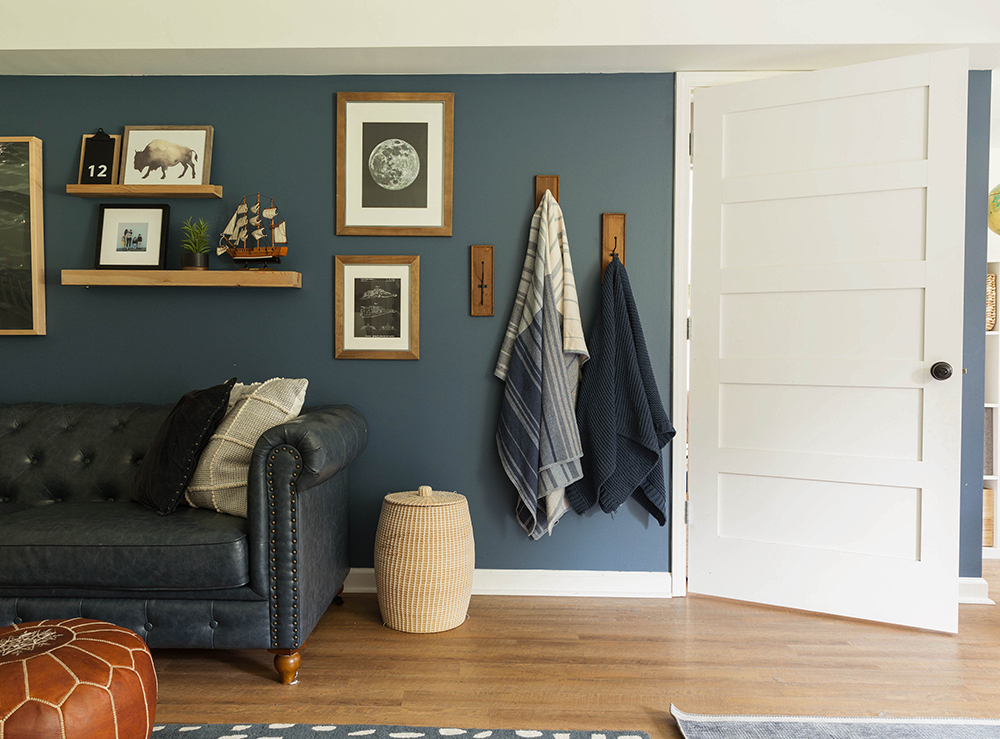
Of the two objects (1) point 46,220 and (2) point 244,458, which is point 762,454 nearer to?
(2) point 244,458

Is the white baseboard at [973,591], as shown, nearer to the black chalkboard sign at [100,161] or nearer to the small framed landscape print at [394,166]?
the small framed landscape print at [394,166]

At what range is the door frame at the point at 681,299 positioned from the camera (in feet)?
8.58

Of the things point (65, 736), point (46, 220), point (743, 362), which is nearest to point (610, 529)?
point (743, 362)

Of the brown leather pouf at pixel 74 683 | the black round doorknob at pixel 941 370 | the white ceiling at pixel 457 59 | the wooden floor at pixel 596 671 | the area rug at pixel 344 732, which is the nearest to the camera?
the brown leather pouf at pixel 74 683

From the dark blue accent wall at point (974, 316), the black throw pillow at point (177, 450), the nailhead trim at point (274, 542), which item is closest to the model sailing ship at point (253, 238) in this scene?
the black throw pillow at point (177, 450)

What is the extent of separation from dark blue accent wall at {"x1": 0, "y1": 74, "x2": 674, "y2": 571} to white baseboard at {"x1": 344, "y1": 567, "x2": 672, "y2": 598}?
0.04 meters

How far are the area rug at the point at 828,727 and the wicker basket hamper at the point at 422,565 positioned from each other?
86 centimetres

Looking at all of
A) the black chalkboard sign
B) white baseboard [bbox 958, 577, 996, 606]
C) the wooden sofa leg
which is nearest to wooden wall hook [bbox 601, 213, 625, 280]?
the wooden sofa leg

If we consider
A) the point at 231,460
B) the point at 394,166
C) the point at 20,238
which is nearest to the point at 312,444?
the point at 231,460

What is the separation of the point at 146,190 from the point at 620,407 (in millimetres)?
2060

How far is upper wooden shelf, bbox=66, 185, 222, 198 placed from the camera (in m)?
2.58

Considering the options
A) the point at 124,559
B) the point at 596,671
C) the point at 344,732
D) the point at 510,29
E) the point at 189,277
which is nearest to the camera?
the point at 344,732

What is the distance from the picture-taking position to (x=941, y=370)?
89.6 inches

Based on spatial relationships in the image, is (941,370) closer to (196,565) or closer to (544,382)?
(544,382)
